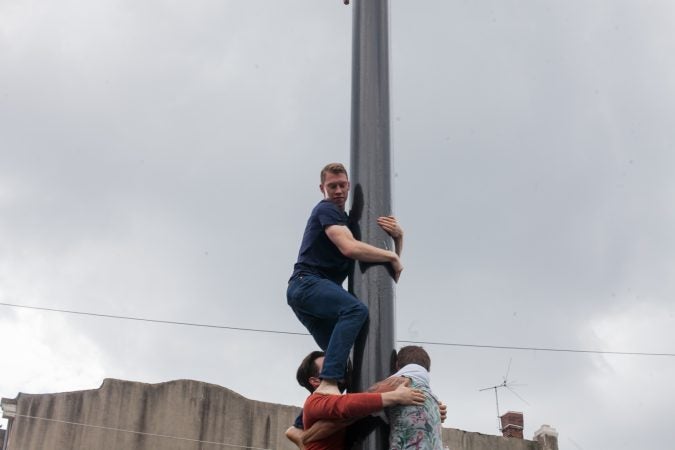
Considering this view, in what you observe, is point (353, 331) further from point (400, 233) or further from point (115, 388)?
point (115, 388)

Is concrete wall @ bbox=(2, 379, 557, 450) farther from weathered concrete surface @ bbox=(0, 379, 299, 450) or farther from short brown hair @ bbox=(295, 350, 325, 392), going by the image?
short brown hair @ bbox=(295, 350, 325, 392)

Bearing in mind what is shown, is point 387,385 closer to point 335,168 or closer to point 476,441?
point 335,168

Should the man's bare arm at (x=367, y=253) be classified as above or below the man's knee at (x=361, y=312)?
above

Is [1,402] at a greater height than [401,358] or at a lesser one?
greater

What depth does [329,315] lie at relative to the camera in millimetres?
3631

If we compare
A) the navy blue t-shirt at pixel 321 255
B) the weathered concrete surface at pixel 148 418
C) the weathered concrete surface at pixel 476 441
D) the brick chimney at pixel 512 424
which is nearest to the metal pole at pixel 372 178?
the navy blue t-shirt at pixel 321 255

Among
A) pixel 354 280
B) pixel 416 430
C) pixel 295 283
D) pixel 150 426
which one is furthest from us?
pixel 150 426

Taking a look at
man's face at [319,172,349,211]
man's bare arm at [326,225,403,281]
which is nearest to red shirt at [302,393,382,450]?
man's bare arm at [326,225,403,281]

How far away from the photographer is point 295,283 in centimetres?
389

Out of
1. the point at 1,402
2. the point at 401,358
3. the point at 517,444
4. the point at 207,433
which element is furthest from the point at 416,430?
the point at 517,444

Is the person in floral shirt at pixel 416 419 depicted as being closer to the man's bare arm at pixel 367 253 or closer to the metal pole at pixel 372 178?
the metal pole at pixel 372 178

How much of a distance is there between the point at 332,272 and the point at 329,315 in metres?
0.32

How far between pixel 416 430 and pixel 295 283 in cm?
94

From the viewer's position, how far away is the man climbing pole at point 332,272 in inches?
135
